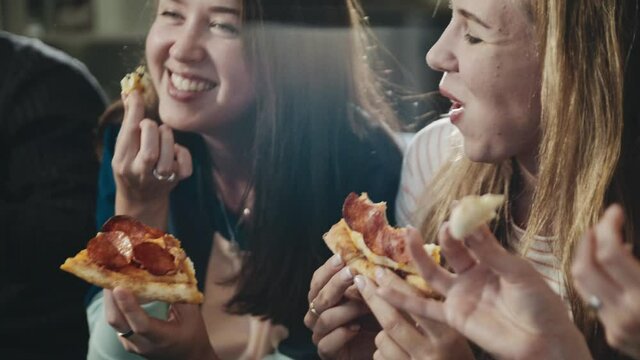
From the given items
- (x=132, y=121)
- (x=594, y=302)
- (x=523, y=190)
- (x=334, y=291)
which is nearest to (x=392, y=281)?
(x=334, y=291)

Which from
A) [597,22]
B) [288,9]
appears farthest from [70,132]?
[597,22]

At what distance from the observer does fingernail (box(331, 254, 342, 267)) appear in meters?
1.58

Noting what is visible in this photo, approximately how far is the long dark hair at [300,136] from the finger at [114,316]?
0.20m

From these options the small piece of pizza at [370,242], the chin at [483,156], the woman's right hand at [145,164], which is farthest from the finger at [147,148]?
the chin at [483,156]

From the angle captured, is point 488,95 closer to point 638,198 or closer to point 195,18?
point 638,198

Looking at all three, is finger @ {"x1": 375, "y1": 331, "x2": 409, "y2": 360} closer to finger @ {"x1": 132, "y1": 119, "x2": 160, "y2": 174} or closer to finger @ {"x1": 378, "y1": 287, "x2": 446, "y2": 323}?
finger @ {"x1": 378, "y1": 287, "x2": 446, "y2": 323}

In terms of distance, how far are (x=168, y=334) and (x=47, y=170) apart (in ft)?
1.40

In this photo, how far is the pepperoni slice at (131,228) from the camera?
1679mm

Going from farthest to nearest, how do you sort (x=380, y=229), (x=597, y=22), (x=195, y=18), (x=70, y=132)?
(x=70, y=132), (x=195, y=18), (x=380, y=229), (x=597, y=22)

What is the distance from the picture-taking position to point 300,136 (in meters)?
1.68

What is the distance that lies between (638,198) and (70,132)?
1079 millimetres

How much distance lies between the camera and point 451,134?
1.58 m

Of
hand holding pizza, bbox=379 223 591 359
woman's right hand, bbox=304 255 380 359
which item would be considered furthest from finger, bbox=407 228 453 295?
woman's right hand, bbox=304 255 380 359

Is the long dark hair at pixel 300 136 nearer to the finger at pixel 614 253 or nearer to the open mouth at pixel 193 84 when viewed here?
the open mouth at pixel 193 84
